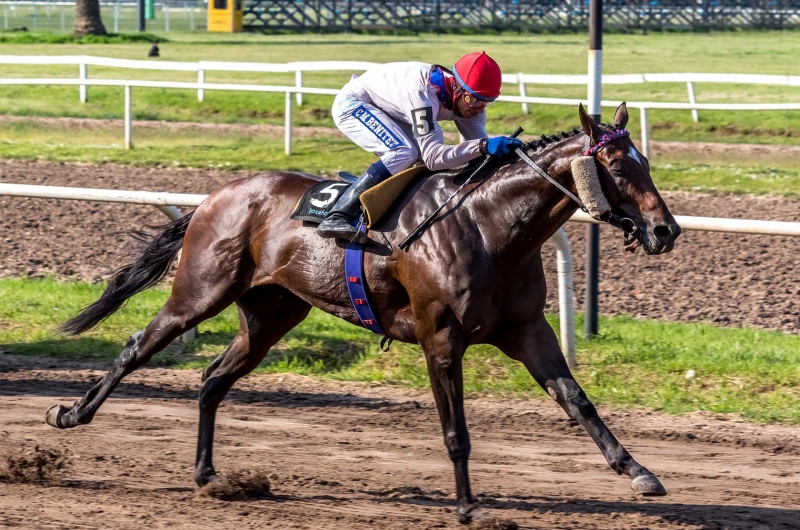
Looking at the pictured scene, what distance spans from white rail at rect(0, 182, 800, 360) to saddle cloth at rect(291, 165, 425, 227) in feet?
3.36

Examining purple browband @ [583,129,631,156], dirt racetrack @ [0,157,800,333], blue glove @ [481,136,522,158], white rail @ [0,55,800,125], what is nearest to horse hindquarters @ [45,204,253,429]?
blue glove @ [481,136,522,158]

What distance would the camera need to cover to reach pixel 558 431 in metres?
5.98

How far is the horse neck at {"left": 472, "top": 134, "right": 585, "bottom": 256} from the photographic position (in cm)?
462

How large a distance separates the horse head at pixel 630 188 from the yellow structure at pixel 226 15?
36.0 m

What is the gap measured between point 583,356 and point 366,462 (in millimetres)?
2158

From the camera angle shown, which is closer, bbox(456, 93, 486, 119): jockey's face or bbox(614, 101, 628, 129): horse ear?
bbox(614, 101, 628, 129): horse ear

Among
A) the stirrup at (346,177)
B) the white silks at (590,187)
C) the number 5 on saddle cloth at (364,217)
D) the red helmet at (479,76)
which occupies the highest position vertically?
the red helmet at (479,76)

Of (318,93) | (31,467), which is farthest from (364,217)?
(318,93)

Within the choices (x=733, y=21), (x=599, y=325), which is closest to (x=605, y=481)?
(x=599, y=325)

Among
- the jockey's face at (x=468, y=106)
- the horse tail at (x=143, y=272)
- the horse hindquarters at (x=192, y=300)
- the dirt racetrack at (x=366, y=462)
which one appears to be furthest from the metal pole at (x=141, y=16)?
the jockey's face at (x=468, y=106)

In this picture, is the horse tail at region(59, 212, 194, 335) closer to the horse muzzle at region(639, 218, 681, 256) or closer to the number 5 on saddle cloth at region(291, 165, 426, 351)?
the number 5 on saddle cloth at region(291, 165, 426, 351)

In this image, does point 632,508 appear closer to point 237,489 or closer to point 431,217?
point 431,217

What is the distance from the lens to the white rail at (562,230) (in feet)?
21.1

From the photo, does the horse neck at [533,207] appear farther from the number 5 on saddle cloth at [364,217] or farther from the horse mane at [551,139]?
the number 5 on saddle cloth at [364,217]
